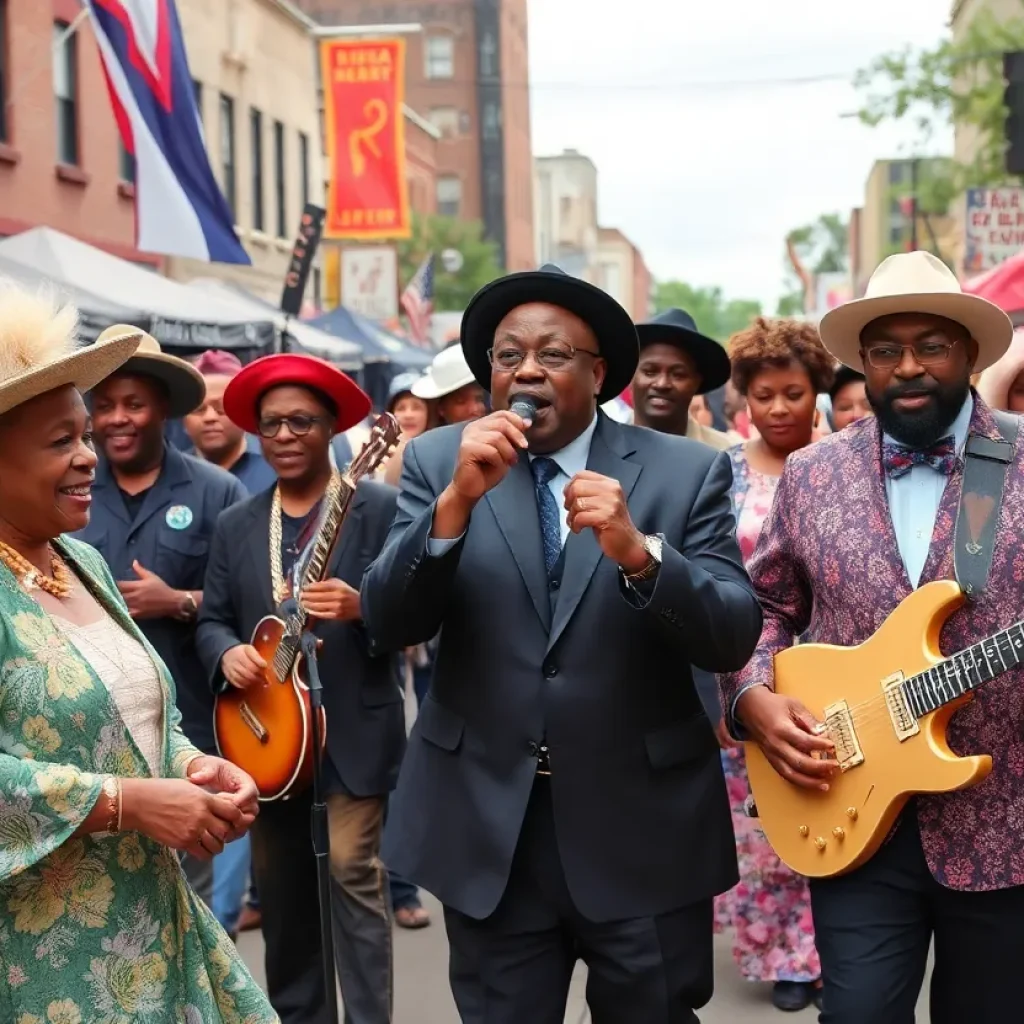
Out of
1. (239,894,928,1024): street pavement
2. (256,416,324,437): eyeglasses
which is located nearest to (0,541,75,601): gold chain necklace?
(256,416,324,437): eyeglasses

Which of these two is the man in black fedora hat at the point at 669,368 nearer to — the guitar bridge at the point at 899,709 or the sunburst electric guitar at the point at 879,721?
the sunburst electric guitar at the point at 879,721

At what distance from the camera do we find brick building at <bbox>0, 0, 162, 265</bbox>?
17922 mm

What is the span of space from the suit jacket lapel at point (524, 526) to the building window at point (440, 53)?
7465 cm

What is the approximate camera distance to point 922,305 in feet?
12.5

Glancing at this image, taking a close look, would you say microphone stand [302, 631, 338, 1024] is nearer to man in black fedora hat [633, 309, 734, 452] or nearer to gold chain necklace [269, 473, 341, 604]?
gold chain necklace [269, 473, 341, 604]

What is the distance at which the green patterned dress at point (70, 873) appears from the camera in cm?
288

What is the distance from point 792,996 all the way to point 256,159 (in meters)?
25.3

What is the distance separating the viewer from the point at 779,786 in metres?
4.00

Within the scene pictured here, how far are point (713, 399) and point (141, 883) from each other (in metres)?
9.54

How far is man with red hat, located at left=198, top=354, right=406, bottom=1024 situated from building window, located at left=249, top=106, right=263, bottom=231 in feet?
79.3

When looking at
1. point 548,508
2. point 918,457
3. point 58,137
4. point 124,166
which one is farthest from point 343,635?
point 124,166

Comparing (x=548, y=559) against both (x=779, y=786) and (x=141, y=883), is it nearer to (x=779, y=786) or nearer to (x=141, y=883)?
(x=779, y=786)

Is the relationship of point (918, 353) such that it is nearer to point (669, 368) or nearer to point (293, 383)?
point (293, 383)

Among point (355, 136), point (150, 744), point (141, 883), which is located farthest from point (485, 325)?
point (355, 136)
